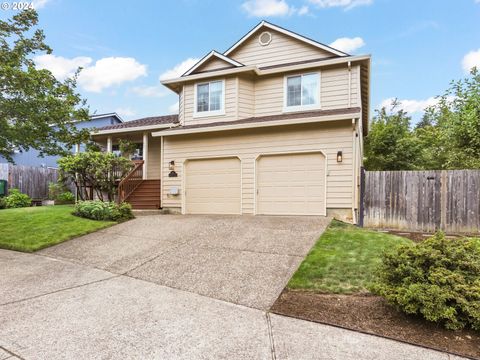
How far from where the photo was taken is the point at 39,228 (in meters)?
8.55

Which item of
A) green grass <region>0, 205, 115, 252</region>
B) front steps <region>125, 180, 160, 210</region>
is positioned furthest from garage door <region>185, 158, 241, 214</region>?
green grass <region>0, 205, 115, 252</region>

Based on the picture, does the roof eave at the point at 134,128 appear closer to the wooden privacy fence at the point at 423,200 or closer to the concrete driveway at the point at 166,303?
the concrete driveway at the point at 166,303

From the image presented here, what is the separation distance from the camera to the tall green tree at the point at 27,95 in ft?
23.2

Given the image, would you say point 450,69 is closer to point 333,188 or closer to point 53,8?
point 333,188

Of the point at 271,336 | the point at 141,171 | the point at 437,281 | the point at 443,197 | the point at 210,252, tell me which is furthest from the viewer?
the point at 141,171

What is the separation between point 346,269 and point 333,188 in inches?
183

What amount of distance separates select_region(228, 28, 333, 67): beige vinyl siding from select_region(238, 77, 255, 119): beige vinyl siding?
1.20m

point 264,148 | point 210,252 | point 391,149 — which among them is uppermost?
point 391,149

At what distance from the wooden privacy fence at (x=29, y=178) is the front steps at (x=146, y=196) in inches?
281

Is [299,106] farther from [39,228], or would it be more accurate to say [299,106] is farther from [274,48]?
[39,228]

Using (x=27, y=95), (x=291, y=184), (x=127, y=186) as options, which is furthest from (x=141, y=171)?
(x=291, y=184)

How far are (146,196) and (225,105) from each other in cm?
480

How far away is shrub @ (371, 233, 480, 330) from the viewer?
129 inches

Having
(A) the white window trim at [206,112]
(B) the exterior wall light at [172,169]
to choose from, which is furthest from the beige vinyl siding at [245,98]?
(B) the exterior wall light at [172,169]
